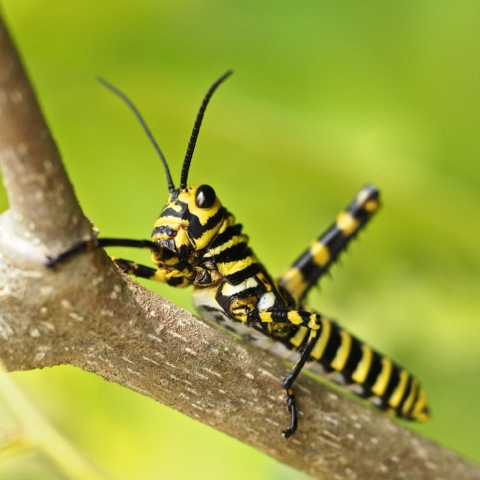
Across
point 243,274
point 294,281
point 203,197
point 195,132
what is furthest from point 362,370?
point 195,132

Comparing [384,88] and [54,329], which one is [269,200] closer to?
[384,88]

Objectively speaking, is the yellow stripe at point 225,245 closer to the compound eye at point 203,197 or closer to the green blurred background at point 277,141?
the compound eye at point 203,197

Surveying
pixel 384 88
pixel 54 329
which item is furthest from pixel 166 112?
pixel 54 329

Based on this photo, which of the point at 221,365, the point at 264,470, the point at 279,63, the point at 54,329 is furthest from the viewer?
the point at 279,63

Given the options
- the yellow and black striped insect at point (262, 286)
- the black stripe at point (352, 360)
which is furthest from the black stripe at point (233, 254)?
the black stripe at point (352, 360)

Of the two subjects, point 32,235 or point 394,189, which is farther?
point 394,189
